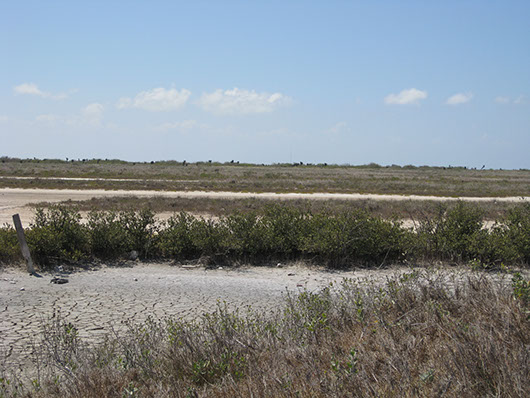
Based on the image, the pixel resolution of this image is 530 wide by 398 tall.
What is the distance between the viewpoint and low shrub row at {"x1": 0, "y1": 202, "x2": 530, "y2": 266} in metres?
9.59

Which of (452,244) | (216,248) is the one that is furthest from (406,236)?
(216,248)

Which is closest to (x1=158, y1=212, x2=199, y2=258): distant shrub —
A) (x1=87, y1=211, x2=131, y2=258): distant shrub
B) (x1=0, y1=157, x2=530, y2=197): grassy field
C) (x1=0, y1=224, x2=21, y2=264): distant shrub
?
(x1=87, y1=211, x2=131, y2=258): distant shrub

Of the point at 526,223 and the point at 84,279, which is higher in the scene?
the point at 526,223

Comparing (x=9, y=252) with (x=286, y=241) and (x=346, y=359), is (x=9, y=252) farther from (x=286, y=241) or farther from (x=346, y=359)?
(x=346, y=359)

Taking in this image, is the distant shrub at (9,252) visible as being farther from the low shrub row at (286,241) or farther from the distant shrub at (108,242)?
the distant shrub at (108,242)

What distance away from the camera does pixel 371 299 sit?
5.38 meters

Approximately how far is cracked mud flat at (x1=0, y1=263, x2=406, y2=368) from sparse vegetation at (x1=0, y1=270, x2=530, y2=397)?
3.98ft

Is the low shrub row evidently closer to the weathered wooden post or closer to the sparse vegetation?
the weathered wooden post

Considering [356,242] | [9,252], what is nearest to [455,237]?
[356,242]

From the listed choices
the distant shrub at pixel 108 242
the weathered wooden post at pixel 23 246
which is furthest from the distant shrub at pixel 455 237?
the weathered wooden post at pixel 23 246

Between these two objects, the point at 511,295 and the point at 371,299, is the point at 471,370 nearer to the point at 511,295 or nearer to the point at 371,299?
the point at 511,295

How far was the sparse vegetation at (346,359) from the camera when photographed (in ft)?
10.6

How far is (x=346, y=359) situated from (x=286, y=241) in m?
6.60

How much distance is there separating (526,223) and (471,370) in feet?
28.2
